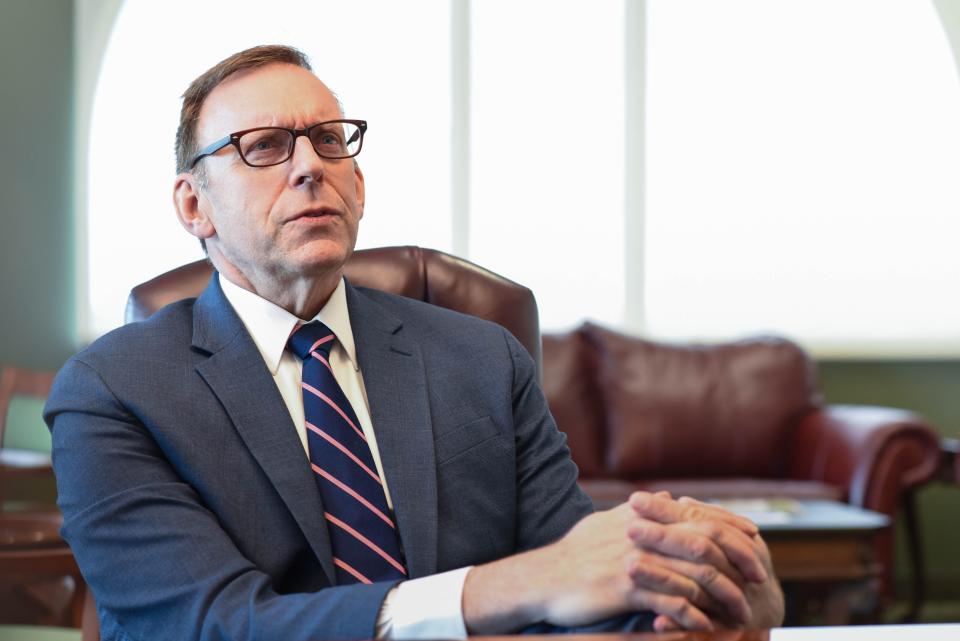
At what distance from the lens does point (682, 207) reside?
515 cm

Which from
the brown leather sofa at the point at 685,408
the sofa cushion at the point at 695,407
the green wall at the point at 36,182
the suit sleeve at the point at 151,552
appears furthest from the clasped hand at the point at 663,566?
the green wall at the point at 36,182

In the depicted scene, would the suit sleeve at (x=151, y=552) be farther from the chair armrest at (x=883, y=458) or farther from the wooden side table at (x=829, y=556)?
the chair armrest at (x=883, y=458)

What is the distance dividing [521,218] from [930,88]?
190 centimetres

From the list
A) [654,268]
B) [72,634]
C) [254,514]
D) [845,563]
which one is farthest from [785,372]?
[254,514]

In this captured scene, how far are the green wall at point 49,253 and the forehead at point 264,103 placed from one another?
120 inches

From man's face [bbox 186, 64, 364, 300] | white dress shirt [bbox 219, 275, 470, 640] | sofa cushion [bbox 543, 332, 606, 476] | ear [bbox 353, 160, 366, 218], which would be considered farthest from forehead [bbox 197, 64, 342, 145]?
sofa cushion [bbox 543, 332, 606, 476]

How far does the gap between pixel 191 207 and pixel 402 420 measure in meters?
0.49

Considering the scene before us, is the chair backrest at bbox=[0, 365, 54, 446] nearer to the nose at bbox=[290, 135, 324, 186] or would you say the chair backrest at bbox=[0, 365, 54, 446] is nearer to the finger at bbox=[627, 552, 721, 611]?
the nose at bbox=[290, 135, 324, 186]

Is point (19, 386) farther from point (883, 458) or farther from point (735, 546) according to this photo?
point (735, 546)

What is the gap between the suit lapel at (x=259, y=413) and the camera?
1.46 meters

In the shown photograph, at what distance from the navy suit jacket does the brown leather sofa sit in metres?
2.85

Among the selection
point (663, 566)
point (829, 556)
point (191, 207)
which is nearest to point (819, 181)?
point (829, 556)

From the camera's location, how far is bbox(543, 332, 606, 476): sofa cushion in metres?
4.61

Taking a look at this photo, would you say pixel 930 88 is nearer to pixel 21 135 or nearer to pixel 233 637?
pixel 21 135
